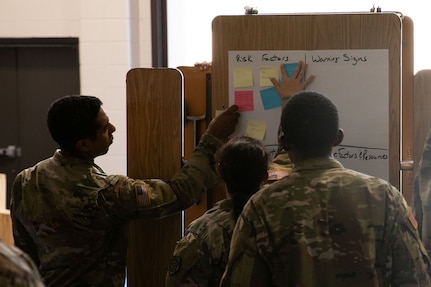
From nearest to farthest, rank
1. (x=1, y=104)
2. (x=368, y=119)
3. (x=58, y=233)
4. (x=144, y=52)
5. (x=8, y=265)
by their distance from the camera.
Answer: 1. (x=8, y=265)
2. (x=58, y=233)
3. (x=368, y=119)
4. (x=144, y=52)
5. (x=1, y=104)

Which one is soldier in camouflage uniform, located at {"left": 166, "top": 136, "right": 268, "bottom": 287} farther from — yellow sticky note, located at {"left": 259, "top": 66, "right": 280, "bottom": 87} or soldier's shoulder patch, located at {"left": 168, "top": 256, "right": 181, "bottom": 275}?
yellow sticky note, located at {"left": 259, "top": 66, "right": 280, "bottom": 87}

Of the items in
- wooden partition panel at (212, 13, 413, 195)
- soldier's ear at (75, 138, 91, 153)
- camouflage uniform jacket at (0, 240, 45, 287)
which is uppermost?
wooden partition panel at (212, 13, 413, 195)

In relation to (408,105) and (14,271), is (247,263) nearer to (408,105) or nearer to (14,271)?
(14,271)

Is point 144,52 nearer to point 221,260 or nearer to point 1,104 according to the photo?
point 1,104

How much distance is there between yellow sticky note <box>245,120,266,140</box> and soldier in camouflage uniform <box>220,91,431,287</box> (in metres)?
0.77

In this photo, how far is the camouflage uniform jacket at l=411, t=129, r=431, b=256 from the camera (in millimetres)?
2182

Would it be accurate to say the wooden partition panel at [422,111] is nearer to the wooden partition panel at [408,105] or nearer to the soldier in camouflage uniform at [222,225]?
the wooden partition panel at [408,105]

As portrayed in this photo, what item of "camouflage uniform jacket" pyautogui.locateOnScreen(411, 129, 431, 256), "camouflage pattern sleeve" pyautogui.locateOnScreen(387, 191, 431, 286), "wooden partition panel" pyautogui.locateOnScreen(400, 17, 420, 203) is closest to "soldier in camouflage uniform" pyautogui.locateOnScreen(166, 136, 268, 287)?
"camouflage pattern sleeve" pyautogui.locateOnScreen(387, 191, 431, 286)

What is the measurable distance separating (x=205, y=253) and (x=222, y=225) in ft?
0.32

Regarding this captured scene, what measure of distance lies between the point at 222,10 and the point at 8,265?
10.9 ft

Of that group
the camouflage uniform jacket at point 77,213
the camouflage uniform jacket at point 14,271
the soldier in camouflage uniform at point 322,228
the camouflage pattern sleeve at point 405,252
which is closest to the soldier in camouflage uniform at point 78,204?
the camouflage uniform jacket at point 77,213

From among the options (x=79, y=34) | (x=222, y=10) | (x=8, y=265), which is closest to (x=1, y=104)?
(x=79, y=34)

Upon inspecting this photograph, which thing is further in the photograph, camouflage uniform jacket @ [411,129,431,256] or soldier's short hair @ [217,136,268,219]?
camouflage uniform jacket @ [411,129,431,256]

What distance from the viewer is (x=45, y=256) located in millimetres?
2121
